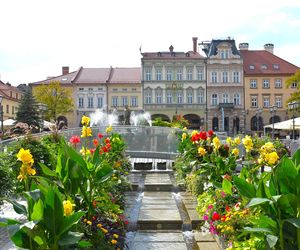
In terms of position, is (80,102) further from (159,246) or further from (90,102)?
(159,246)

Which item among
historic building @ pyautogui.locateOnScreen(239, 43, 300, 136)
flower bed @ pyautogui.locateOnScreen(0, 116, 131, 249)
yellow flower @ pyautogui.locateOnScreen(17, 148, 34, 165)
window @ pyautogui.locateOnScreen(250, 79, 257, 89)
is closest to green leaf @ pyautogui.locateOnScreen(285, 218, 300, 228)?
flower bed @ pyautogui.locateOnScreen(0, 116, 131, 249)

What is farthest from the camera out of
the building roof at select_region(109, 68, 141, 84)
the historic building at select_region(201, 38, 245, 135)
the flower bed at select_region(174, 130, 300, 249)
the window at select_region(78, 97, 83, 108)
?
the window at select_region(78, 97, 83, 108)

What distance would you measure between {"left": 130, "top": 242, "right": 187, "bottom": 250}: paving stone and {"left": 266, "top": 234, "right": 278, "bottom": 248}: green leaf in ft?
8.39

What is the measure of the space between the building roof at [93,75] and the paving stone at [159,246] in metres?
51.3

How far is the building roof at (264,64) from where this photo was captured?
186ft

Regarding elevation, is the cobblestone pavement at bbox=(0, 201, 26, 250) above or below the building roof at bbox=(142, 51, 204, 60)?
below

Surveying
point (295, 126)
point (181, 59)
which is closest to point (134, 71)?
point (181, 59)

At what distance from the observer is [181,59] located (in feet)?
183

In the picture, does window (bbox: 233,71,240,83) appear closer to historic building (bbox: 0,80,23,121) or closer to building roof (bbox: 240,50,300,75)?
building roof (bbox: 240,50,300,75)

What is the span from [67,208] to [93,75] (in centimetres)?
5590

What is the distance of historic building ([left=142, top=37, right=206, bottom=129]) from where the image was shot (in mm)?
56216

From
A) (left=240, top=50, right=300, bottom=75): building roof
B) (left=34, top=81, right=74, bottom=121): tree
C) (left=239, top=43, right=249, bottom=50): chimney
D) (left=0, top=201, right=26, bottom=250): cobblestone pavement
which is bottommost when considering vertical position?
(left=0, top=201, right=26, bottom=250): cobblestone pavement

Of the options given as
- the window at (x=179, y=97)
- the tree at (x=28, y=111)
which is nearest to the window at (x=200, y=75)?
the window at (x=179, y=97)

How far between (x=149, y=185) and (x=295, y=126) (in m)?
13.1
